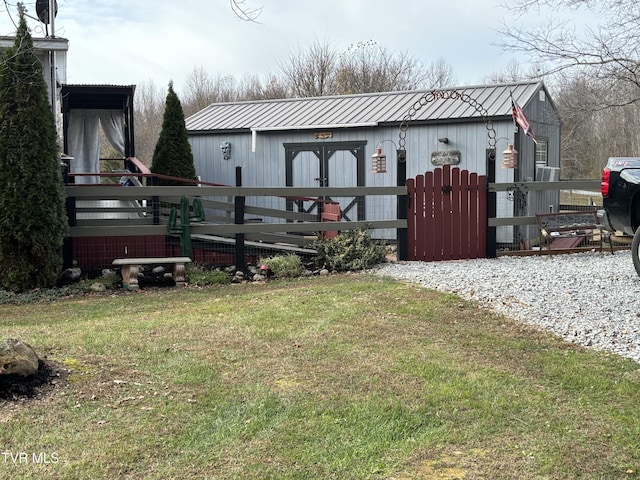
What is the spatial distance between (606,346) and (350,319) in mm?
2061

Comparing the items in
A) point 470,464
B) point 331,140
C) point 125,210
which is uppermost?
point 331,140

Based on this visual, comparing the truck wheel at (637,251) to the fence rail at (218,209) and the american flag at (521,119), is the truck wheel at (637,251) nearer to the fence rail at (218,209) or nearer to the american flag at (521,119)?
the fence rail at (218,209)

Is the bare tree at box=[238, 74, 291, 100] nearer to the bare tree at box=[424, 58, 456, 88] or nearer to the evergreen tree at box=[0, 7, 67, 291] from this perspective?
the bare tree at box=[424, 58, 456, 88]

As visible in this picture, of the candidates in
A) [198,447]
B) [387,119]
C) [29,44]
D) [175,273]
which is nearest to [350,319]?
[198,447]

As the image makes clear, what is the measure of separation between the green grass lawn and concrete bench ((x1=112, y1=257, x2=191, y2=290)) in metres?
2.23

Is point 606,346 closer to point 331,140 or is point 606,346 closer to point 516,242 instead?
point 516,242

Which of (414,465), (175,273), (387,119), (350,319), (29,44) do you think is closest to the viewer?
(414,465)

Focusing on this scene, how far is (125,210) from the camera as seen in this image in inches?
388

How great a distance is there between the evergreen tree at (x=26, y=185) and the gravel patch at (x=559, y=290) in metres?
4.19

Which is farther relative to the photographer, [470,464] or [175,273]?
[175,273]

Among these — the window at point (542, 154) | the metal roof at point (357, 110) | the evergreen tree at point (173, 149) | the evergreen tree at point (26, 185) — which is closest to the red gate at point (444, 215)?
the metal roof at point (357, 110)

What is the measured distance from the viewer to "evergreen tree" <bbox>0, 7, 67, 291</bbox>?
8016 mm

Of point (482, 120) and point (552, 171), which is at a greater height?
point (482, 120)

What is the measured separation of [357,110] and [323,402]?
11.2 meters
